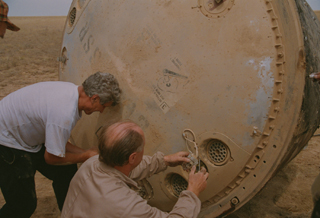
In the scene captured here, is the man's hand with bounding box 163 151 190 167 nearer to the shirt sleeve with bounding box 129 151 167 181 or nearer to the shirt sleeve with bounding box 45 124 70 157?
the shirt sleeve with bounding box 129 151 167 181

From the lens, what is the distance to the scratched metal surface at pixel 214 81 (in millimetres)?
1805

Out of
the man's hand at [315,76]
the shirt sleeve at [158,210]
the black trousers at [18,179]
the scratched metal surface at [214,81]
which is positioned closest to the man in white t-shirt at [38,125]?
the black trousers at [18,179]

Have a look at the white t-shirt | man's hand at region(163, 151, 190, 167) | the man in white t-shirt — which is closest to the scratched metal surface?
man's hand at region(163, 151, 190, 167)

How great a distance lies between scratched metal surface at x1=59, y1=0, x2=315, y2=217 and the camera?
71.1 inches

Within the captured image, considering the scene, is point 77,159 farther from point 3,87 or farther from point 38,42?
point 38,42

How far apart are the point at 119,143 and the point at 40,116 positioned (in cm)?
86

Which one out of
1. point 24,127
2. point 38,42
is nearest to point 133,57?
point 24,127

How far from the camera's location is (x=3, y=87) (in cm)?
675

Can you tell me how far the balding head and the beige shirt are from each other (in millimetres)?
84

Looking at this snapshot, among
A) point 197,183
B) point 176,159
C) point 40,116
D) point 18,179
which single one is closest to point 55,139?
point 40,116

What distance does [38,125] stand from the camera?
2146 millimetres

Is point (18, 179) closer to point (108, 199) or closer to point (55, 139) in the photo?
point (55, 139)

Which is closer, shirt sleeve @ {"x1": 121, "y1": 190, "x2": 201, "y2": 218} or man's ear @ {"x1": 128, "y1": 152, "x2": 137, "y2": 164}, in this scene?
shirt sleeve @ {"x1": 121, "y1": 190, "x2": 201, "y2": 218}

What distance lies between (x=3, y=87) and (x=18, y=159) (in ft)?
17.4
